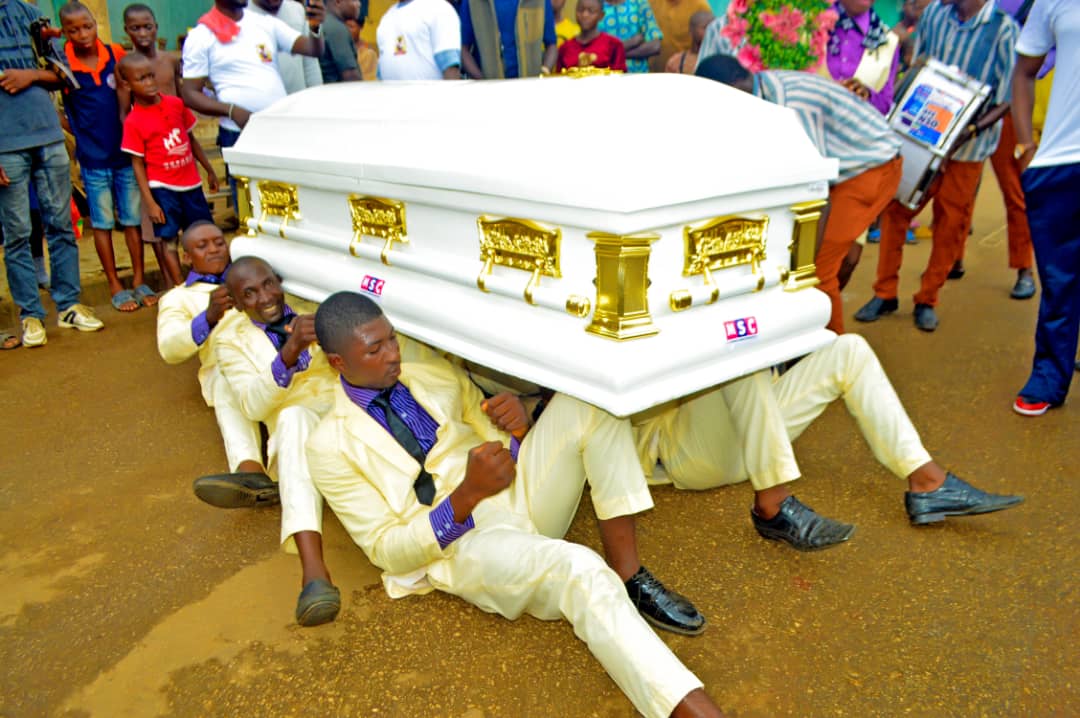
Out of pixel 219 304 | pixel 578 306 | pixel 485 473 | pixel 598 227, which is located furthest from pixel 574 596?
pixel 219 304

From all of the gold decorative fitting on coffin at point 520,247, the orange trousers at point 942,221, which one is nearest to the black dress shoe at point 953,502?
the gold decorative fitting on coffin at point 520,247

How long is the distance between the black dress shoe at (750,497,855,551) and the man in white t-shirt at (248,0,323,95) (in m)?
3.74

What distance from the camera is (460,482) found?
6.53ft

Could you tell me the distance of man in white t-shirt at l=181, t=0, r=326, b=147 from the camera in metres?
4.12

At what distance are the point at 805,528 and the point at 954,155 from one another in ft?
8.63

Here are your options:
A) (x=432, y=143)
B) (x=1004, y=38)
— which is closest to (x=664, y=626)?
(x=432, y=143)

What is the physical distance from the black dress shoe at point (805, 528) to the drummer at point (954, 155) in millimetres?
2297

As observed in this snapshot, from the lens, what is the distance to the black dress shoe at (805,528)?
2.16 meters

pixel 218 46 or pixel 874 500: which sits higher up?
pixel 218 46

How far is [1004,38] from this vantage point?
3826 mm

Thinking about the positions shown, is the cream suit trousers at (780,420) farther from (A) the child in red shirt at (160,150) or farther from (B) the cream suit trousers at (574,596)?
(A) the child in red shirt at (160,150)

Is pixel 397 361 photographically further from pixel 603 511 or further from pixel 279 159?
pixel 279 159

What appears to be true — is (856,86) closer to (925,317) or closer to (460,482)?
(925,317)

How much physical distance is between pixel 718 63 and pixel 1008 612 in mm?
1964
